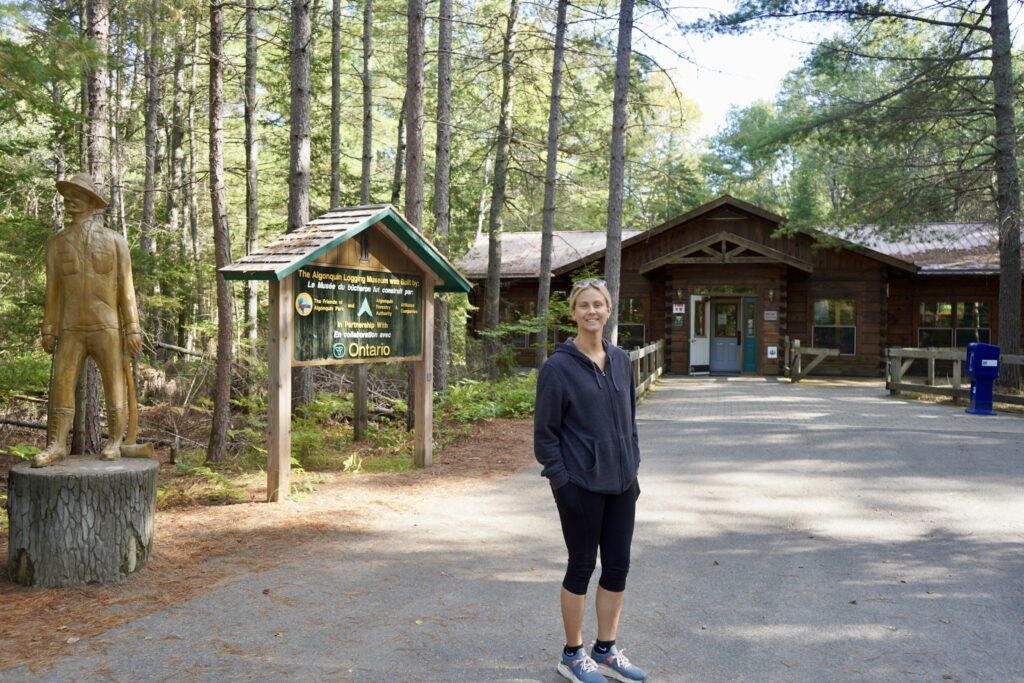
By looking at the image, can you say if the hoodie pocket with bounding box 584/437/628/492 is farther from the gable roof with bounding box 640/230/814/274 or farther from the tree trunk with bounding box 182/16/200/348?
the gable roof with bounding box 640/230/814/274

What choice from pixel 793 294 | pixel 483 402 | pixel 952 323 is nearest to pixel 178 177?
pixel 483 402

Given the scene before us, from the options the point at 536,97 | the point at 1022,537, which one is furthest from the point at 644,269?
the point at 1022,537

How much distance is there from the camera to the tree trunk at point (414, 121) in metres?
11.3

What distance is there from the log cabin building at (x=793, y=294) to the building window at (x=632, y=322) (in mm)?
684

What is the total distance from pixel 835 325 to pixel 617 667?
866 inches

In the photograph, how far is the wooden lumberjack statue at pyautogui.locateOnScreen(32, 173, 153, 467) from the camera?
5.70m

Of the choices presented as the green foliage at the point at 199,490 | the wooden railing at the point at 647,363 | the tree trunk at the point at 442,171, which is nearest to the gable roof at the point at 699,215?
the wooden railing at the point at 647,363

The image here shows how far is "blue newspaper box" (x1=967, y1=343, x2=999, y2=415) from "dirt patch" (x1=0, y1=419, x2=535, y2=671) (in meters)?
8.84

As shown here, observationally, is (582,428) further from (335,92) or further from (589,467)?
(335,92)

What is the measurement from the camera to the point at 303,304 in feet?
23.9

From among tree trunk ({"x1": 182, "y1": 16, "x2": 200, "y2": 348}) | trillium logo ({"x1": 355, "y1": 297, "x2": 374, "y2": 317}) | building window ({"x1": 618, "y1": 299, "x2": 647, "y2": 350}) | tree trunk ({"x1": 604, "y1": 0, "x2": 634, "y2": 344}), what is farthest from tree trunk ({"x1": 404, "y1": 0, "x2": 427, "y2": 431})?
building window ({"x1": 618, "y1": 299, "x2": 647, "y2": 350})

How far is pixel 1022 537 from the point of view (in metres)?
6.31

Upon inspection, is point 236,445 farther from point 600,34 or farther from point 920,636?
point 600,34

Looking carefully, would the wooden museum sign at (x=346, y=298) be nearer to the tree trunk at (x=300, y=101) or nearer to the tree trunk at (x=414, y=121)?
the tree trunk at (x=300, y=101)
